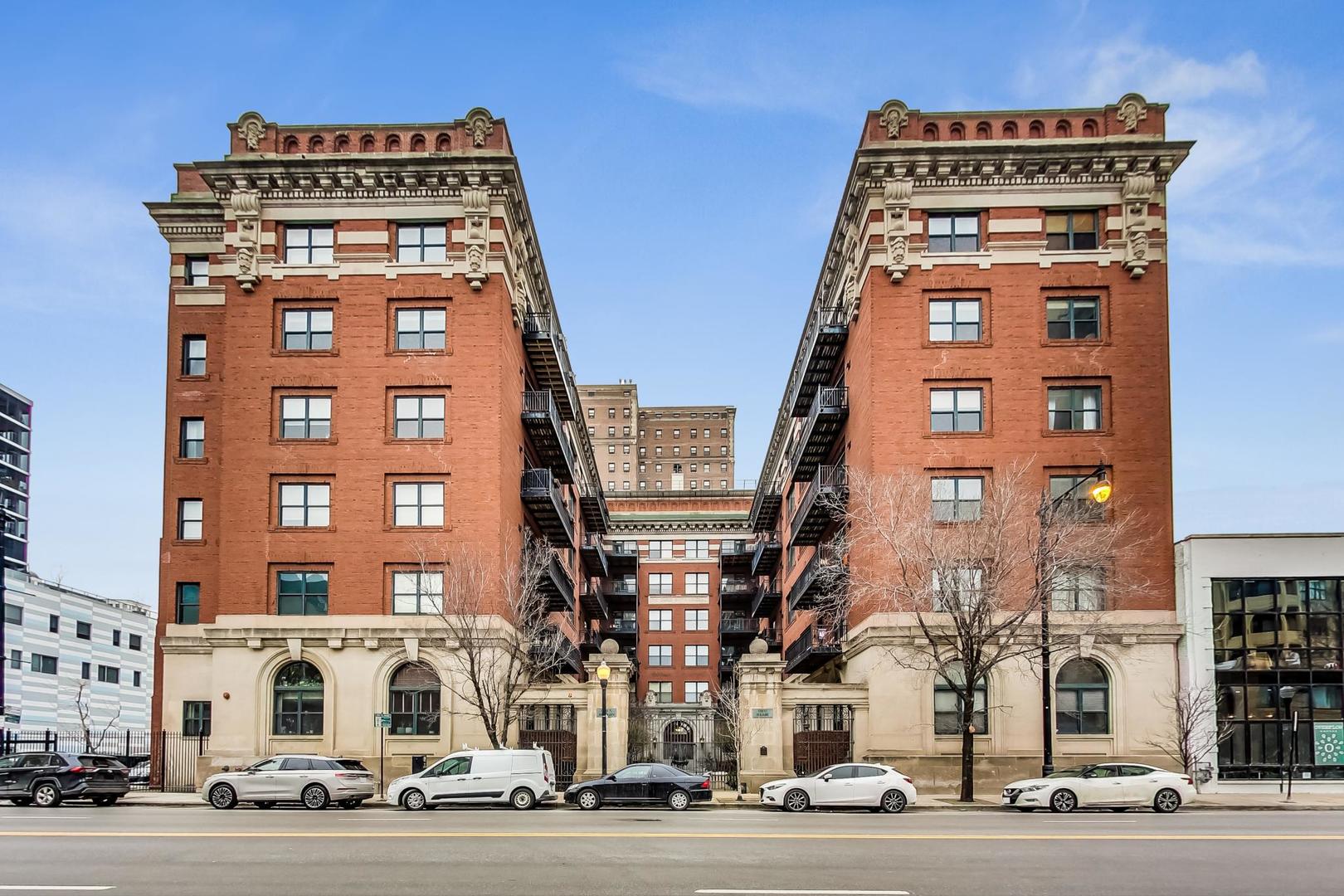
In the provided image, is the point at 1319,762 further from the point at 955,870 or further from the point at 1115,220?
the point at 955,870

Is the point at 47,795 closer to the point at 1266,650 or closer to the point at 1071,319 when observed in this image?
the point at 1071,319

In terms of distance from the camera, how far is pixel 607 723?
41.6m

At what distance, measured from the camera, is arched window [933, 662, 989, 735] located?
40.9m

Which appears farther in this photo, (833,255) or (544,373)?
(544,373)

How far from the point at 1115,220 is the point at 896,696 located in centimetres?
1747

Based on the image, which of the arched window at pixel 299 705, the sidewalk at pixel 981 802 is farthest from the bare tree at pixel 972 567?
the arched window at pixel 299 705

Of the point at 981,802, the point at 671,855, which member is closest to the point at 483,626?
the point at 981,802

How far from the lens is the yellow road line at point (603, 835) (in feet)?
71.5

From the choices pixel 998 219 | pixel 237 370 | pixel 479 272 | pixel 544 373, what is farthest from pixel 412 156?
pixel 998 219

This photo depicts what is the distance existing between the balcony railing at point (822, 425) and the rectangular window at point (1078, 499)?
870 cm

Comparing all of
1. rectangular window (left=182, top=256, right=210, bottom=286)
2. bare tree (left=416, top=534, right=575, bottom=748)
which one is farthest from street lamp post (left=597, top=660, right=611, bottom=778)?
rectangular window (left=182, top=256, right=210, bottom=286)

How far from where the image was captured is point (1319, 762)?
39188 mm

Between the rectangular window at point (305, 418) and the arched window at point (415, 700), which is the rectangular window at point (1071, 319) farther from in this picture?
the rectangular window at point (305, 418)

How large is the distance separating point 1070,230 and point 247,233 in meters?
28.3
